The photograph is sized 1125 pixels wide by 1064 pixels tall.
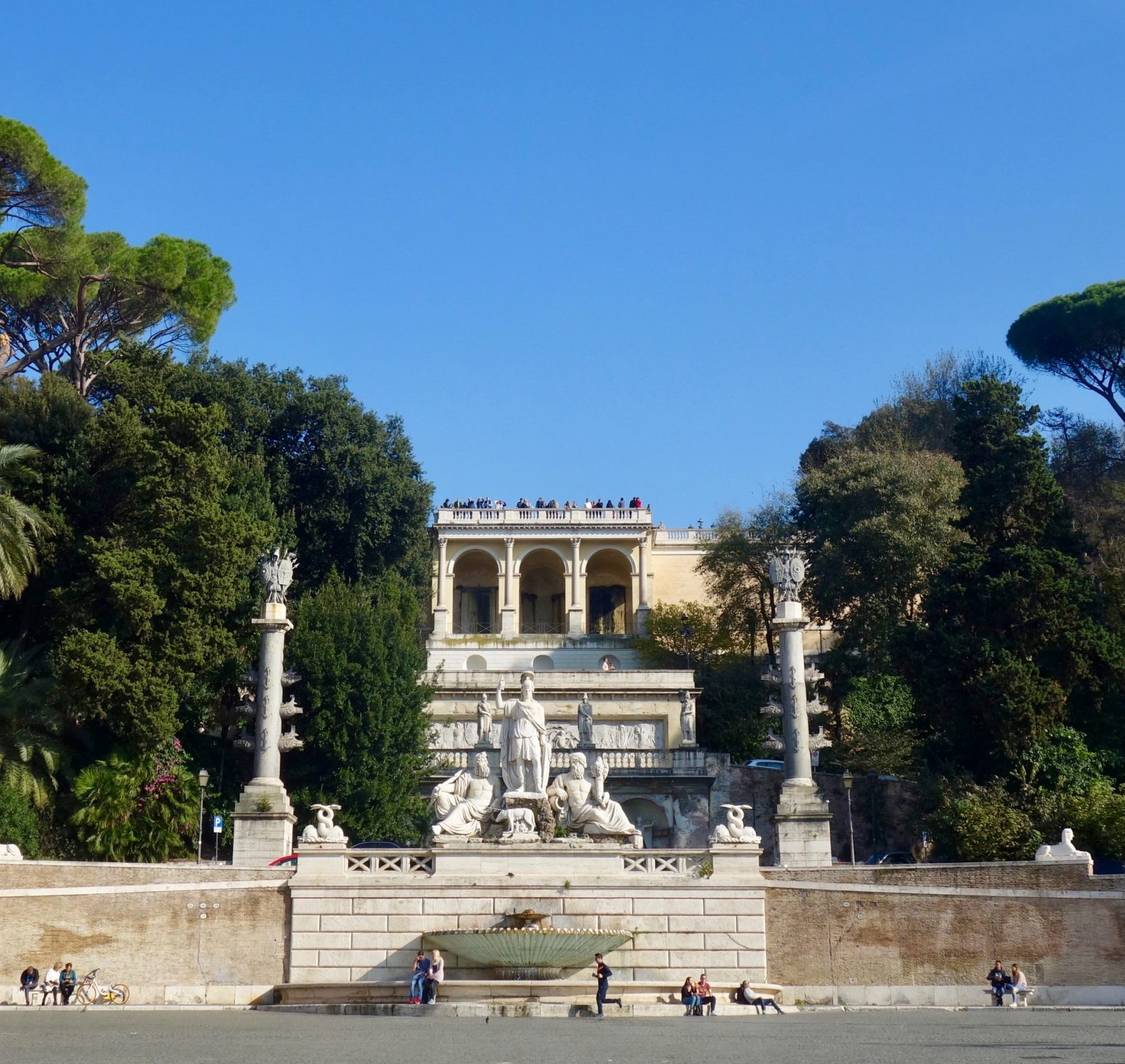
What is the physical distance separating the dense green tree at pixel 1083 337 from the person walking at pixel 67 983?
38.2 m

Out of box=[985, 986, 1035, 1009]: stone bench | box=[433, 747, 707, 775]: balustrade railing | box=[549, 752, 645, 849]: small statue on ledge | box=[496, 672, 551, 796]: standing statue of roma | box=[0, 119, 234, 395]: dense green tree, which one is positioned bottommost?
box=[985, 986, 1035, 1009]: stone bench

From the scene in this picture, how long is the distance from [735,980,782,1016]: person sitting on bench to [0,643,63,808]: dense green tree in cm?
1400

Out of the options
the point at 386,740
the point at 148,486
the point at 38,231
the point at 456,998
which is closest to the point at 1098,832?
the point at 456,998

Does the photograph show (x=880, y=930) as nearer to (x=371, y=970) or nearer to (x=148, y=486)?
(x=371, y=970)

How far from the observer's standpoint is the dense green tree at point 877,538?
39.4 meters

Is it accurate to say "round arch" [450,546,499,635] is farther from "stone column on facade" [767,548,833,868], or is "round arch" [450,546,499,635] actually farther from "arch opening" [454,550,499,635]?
"stone column on facade" [767,548,833,868]

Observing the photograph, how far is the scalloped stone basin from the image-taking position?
2262 cm

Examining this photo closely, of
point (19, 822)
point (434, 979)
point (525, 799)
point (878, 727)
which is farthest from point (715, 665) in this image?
point (434, 979)

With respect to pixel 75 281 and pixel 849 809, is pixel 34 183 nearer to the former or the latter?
pixel 75 281

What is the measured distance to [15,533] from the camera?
28844mm

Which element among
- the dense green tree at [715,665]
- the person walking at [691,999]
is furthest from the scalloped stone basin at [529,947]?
the dense green tree at [715,665]

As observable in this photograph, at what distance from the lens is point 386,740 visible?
32.6 metres

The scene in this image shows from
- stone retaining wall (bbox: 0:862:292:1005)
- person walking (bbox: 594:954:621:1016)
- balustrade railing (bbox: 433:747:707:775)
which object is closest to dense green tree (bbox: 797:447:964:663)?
balustrade railing (bbox: 433:747:707:775)

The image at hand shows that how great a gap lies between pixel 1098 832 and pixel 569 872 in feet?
33.2
